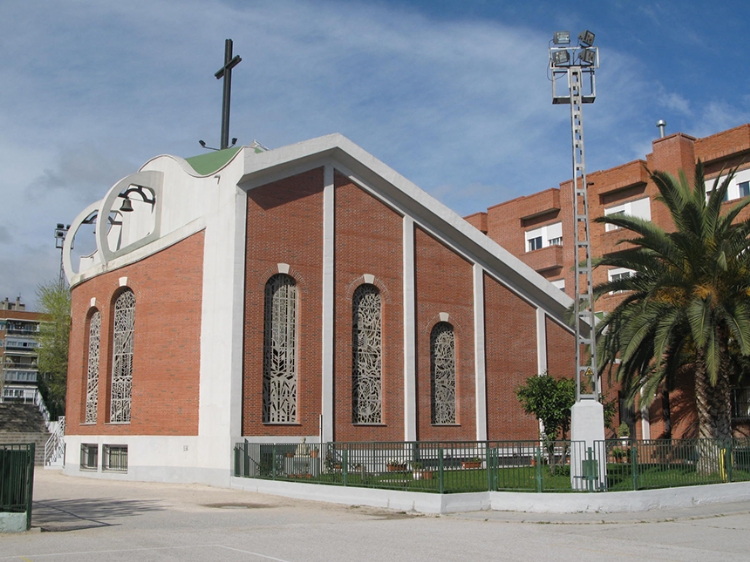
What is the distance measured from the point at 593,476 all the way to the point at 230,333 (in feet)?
39.0

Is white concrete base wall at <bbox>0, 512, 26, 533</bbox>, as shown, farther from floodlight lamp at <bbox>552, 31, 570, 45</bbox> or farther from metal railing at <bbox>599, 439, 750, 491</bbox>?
floodlight lamp at <bbox>552, 31, 570, 45</bbox>

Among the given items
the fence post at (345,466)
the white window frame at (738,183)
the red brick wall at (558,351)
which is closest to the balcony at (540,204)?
the white window frame at (738,183)

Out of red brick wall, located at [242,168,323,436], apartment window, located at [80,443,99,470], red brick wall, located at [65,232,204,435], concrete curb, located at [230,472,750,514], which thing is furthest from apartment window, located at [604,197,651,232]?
apartment window, located at [80,443,99,470]

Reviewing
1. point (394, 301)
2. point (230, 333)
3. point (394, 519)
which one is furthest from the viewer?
point (394, 301)

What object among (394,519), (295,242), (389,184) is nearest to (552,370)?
(389,184)

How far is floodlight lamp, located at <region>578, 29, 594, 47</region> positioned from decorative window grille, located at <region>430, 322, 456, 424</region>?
12971mm

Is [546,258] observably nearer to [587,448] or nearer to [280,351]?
[280,351]

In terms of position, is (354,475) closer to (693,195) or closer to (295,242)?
(295,242)

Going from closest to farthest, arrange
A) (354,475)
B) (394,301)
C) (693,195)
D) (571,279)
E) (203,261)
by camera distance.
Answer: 1. (354,475)
2. (693,195)
3. (203,261)
4. (394,301)
5. (571,279)

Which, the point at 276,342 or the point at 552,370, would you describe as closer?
the point at 276,342

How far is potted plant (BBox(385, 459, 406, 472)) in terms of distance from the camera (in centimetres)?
1937

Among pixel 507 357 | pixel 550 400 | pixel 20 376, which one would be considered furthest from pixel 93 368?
pixel 20 376

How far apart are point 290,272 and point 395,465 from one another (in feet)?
28.9

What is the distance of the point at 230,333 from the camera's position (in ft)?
80.2
